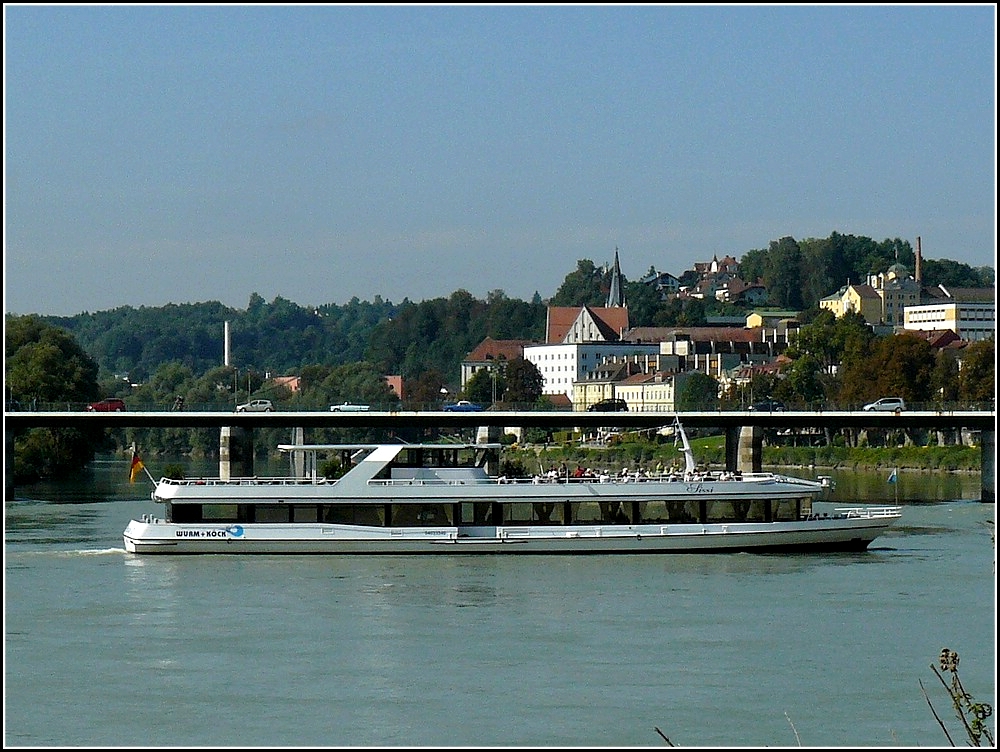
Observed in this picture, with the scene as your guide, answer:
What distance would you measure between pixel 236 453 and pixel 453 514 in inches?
1140

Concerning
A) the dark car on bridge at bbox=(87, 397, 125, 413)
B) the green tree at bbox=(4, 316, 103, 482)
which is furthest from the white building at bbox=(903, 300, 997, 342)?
the dark car on bridge at bbox=(87, 397, 125, 413)

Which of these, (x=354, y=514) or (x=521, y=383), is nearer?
(x=354, y=514)

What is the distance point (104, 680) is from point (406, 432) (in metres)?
74.6

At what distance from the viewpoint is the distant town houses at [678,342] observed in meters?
142

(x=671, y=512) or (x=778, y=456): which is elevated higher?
(x=671, y=512)

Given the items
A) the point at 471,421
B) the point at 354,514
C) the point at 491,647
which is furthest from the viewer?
the point at 471,421

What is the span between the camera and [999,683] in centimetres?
1313

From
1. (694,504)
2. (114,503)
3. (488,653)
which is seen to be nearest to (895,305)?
(114,503)

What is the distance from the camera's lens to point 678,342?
15525 cm

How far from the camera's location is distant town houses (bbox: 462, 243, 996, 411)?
5595 inches

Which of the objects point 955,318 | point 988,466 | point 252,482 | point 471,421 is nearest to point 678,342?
point 955,318

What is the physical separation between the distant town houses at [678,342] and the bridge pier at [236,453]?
215 ft

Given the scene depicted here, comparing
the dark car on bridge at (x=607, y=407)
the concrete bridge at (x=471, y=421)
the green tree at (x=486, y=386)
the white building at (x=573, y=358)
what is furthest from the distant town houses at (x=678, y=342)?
the concrete bridge at (x=471, y=421)

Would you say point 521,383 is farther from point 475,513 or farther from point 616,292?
point 475,513
